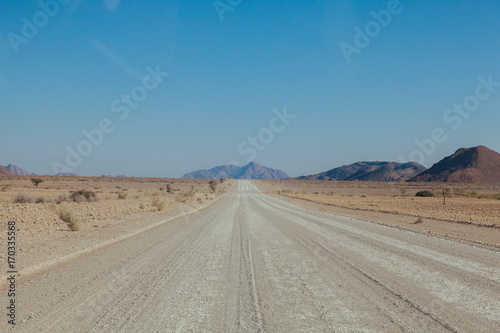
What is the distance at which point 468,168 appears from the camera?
153 m

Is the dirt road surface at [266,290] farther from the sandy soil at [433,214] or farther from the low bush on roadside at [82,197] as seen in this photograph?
the low bush on roadside at [82,197]

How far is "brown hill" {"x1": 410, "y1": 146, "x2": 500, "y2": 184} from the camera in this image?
14438cm

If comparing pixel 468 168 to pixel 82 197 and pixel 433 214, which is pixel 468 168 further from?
pixel 82 197

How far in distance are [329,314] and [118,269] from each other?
4883 millimetres

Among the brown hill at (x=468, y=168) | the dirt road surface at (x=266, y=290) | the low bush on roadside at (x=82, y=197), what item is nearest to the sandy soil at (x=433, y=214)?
the dirt road surface at (x=266, y=290)

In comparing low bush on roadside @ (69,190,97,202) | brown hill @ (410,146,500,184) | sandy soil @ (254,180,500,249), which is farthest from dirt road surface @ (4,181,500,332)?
brown hill @ (410,146,500,184)

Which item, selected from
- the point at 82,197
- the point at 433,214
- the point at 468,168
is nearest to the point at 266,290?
the point at 433,214

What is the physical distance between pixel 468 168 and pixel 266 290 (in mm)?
176369

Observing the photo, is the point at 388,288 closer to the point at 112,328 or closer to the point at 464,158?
the point at 112,328

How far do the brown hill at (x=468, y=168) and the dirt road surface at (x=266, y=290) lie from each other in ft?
516

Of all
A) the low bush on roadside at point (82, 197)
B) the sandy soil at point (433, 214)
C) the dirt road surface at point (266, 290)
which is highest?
the low bush on roadside at point (82, 197)

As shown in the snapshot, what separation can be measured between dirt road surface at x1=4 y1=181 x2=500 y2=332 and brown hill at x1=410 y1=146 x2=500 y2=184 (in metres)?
157

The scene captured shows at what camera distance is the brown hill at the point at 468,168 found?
5684 inches

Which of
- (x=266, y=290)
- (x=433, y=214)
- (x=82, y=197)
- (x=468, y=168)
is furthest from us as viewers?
(x=468, y=168)
